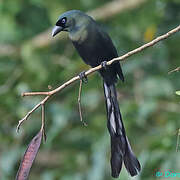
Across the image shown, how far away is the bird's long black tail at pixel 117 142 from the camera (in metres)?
2.92

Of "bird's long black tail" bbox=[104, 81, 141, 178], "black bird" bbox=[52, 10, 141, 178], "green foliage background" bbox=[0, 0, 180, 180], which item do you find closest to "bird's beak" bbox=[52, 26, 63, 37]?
"black bird" bbox=[52, 10, 141, 178]

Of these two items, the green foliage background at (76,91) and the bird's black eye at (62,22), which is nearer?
the bird's black eye at (62,22)

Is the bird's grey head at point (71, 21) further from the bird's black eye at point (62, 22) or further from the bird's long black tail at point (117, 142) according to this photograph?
the bird's long black tail at point (117, 142)

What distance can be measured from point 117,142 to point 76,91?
68.0 inches

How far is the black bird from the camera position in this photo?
3.20 meters

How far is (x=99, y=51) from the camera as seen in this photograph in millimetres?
3621

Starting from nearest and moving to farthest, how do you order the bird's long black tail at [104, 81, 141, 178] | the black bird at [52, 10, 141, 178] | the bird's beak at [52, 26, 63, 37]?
the bird's long black tail at [104, 81, 141, 178] < the black bird at [52, 10, 141, 178] < the bird's beak at [52, 26, 63, 37]

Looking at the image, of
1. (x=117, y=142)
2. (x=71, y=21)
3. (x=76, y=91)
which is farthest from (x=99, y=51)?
(x=76, y=91)

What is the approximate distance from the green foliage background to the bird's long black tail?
0.49 metres

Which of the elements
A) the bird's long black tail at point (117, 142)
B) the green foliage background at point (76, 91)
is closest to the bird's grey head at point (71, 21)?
the bird's long black tail at point (117, 142)

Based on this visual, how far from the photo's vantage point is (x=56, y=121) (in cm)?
431

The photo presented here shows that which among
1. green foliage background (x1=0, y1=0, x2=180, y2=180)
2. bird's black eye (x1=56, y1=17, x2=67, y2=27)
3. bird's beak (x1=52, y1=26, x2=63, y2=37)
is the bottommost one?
green foliage background (x1=0, y1=0, x2=180, y2=180)

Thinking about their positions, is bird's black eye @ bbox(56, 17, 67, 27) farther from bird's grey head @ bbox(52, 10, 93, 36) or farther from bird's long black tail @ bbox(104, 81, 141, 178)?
bird's long black tail @ bbox(104, 81, 141, 178)

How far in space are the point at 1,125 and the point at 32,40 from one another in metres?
1.04
